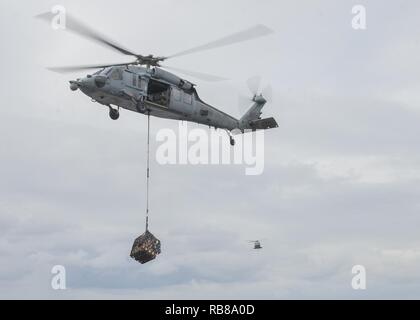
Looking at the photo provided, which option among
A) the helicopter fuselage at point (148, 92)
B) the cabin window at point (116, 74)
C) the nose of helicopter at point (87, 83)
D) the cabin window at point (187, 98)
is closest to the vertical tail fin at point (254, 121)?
the helicopter fuselage at point (148, 92)

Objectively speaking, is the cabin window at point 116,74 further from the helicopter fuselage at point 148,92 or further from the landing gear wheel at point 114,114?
the landing gear wheel at point 114,114

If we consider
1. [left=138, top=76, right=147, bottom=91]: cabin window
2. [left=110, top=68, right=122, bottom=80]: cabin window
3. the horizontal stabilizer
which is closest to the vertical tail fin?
the horizontal stabilizer

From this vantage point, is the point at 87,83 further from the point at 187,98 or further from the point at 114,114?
the point at 187,98

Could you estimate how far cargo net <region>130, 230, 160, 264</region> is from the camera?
4450cm

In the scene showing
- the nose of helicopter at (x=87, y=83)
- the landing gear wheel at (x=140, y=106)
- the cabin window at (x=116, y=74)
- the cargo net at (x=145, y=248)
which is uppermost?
the cabin window at (x=116, y=74)

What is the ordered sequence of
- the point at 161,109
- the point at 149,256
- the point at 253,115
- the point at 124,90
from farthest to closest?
the point at 253,115
the point at 161,109
the point at 124,90
the point at 149,256

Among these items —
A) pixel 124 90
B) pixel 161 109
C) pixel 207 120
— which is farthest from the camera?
pixel 207 120

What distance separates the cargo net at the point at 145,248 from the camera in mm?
44500

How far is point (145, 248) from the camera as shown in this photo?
1752 inches

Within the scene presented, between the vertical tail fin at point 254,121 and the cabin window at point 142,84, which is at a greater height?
the cabin window at point 142,84
